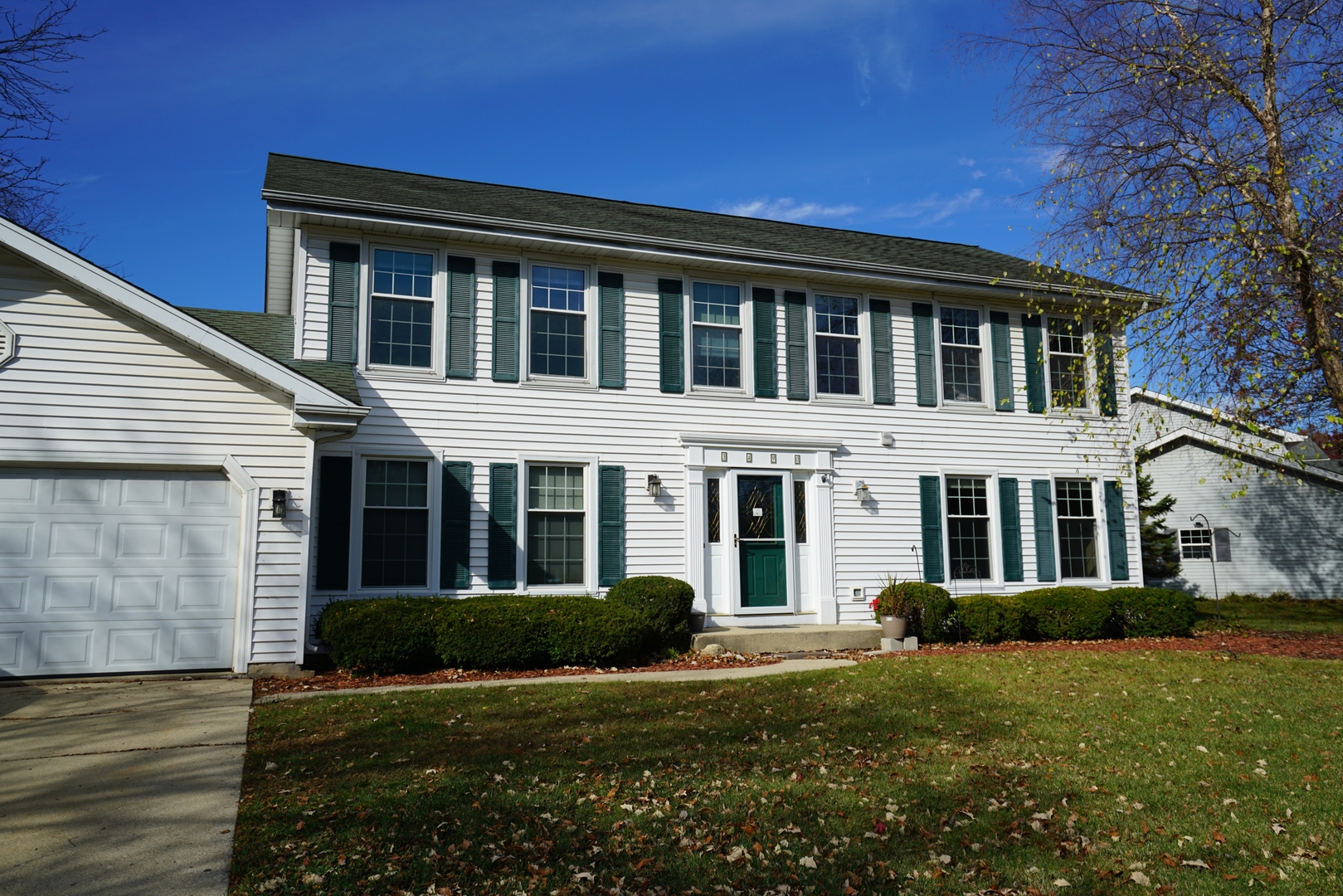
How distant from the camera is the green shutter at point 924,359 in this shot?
48.0 ft

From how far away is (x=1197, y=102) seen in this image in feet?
38.2

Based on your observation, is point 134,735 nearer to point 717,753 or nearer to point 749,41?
point 717,753

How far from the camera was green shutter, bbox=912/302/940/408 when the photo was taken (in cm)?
1462

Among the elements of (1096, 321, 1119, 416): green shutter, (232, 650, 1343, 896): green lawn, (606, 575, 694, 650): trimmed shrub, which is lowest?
(232, 650, 1343, 896): green lawn

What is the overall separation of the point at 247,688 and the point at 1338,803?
8857 mm

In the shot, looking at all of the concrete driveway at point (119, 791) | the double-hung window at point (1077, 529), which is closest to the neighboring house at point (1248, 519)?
the double-hung window at point (1077, 529)

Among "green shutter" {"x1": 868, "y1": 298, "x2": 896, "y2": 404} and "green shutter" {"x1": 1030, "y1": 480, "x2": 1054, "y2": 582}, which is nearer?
"green shutter" {"x1": 868, "y1": 298, "x2": 896, "y2": 404}

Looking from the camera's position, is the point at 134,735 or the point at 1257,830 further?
the point at 134,735

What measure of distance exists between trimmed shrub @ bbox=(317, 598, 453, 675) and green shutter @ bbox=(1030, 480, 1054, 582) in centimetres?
974

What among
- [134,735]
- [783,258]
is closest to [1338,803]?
[134,735]

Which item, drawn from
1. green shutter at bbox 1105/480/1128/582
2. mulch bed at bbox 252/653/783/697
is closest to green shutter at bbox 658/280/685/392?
mulch bed at bbox 252/653/783/697

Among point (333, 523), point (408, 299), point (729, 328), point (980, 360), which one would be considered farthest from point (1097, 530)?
point (333, 523)

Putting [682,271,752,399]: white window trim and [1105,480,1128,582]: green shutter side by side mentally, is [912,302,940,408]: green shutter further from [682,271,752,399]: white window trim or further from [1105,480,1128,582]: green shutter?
[1105,480,1128,582]: green shutter

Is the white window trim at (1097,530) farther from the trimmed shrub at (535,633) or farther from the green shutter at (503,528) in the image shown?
the green shutter at (503,528)
